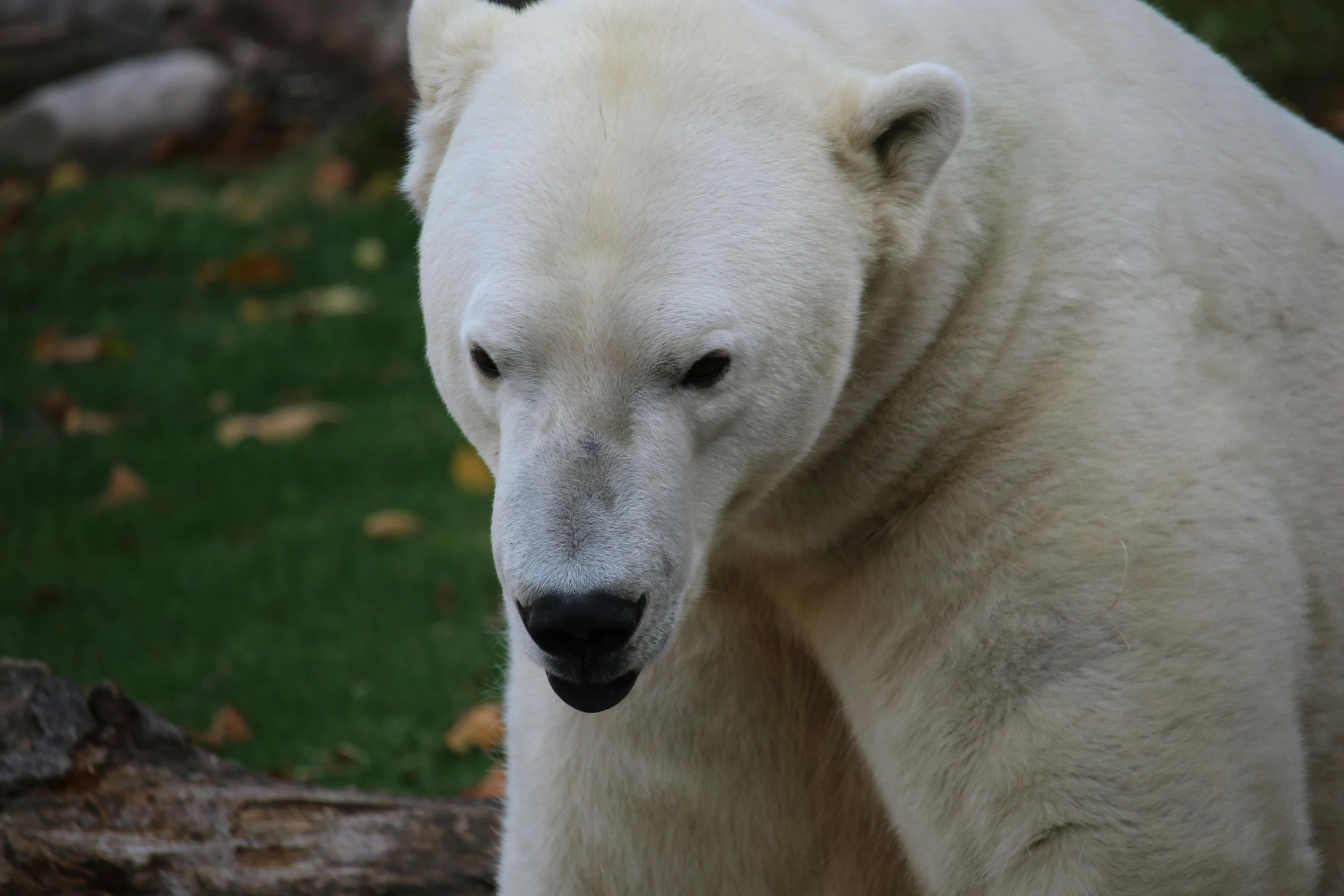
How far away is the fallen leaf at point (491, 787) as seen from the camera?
12.8ft

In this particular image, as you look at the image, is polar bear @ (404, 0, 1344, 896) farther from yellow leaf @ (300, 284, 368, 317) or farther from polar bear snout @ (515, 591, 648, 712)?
yellow leaf @ (300, 284, 368, 317)

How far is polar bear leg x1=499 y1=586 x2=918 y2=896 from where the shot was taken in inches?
108

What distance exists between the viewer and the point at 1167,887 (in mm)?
2391

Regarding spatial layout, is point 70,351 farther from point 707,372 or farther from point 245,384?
point 707,372

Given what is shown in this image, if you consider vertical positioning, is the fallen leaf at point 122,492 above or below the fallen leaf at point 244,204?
above

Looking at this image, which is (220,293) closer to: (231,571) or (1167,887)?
(231,571)

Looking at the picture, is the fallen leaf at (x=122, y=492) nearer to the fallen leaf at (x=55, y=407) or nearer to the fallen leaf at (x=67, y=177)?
the fallen leaf at (x=55, y=407)

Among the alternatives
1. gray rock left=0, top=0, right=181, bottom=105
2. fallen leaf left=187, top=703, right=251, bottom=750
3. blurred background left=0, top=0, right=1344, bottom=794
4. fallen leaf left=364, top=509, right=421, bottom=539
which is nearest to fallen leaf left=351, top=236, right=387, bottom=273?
blurred background left=0, top=0, right=1344, bottom=794

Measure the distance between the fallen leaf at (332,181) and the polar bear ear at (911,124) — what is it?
26.5 ft

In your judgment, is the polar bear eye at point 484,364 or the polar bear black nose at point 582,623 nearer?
the polar bear black nose at point 582,623

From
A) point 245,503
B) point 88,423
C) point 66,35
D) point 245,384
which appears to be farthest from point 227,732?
point 66,35

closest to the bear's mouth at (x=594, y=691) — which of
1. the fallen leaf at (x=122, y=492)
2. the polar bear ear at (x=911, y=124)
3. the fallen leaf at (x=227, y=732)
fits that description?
the polar bear ear at (x=911, y=124)

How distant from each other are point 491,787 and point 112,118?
8074 millimetres

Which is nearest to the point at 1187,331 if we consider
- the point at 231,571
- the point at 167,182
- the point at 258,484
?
the point at 231,571
